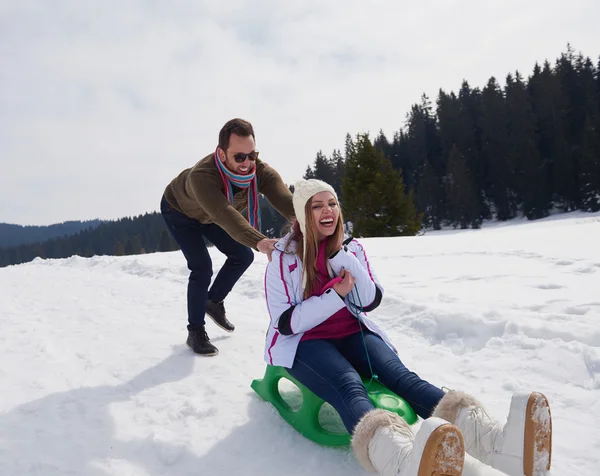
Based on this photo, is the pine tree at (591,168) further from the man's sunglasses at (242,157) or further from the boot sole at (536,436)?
the boot sole at (536,436)

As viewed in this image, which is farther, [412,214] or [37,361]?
[412,214]

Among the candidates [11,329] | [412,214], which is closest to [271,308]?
[11,329]

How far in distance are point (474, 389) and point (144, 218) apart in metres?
130

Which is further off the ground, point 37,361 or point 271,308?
point 271,308

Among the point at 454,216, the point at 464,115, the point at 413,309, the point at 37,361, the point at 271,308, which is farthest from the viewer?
the point at 464,115

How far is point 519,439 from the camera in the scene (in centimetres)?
190

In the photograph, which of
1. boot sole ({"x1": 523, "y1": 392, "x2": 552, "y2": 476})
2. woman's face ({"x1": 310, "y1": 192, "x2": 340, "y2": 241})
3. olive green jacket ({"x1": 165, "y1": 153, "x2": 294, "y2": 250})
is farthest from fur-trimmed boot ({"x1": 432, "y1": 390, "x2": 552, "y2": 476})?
olive green jacket ({"x1": 165, "y1": 153, "x2": 294, "y2": 250})

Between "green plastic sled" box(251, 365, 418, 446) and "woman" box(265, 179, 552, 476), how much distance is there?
6 centimetres

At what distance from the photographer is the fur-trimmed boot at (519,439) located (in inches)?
74.2

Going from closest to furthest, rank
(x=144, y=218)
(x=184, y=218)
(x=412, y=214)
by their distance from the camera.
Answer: (x=184, y=218), (x=412, y=214), (x=144, y=218)

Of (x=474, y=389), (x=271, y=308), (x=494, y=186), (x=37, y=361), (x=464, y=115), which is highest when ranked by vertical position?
(x=464, y=115)

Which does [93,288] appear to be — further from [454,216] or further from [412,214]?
[454,216]

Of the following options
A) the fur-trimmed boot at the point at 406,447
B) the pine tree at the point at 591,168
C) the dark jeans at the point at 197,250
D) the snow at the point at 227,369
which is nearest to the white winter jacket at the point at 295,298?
the snow at the point at 227,369

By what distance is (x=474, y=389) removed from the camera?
10.9 ft
